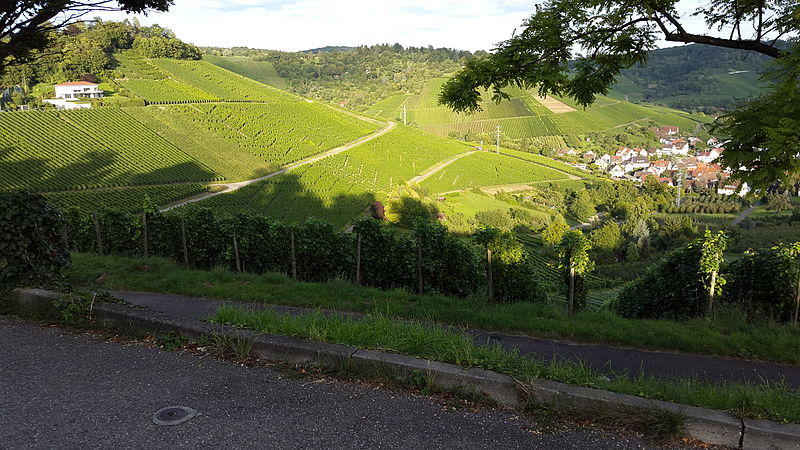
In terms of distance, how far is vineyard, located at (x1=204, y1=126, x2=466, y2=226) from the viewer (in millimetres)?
57781

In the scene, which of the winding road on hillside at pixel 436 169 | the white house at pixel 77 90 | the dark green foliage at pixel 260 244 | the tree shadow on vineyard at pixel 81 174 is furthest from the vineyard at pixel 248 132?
the dark green foliage at pixel 260 244

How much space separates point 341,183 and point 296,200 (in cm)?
1225

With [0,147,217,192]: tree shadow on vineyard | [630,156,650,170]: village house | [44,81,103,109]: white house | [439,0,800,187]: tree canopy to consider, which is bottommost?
[630,156,650,170]: village house

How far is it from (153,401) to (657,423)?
12.2ft

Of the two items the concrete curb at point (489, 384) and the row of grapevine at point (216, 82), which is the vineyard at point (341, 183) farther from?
the concrete curb at point (489, 384)

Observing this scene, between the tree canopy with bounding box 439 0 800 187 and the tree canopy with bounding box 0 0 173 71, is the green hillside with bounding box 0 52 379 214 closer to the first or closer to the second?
the tree canopy with bounding box 0 0 173 71

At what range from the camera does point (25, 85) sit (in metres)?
92.2

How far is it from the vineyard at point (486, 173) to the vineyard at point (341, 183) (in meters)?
4.49

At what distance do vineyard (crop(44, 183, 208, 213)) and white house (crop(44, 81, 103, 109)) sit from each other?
4108 cm

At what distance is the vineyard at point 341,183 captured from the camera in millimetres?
57781

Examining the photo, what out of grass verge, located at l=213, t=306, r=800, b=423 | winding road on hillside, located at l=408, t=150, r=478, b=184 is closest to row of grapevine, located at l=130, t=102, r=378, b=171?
winding road on hillside, located at l=408, t=150, r=478, b=184

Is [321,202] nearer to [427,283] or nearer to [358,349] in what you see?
[427,283]

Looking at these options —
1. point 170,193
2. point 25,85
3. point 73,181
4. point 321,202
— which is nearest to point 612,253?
point 321,202

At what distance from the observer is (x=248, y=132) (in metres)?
89.2
